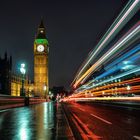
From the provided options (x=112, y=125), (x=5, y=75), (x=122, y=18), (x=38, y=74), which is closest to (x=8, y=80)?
(x=5, y=75)

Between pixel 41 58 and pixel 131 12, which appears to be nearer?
pixel 131 12

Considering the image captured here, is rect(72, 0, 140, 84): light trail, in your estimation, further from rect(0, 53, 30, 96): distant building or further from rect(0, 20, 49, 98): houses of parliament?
rect(0, 20, 49, 98): houses of parliament

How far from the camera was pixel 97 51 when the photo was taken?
1801 inches

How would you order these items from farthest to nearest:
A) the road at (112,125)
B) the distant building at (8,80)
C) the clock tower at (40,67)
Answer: the clock tower at (40,67) < the distant building at (8,80) < the road at (112,125)

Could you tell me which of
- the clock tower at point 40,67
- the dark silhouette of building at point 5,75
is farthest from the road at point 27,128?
the clock tower at point 40,67

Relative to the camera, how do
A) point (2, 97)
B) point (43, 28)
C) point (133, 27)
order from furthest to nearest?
point (43, 28)
point (2, 97)
point (133, 27)

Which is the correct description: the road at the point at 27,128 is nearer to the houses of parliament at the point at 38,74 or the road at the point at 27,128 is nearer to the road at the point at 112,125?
the road at the point at 112,125

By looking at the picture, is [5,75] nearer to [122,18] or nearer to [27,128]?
[122,18]

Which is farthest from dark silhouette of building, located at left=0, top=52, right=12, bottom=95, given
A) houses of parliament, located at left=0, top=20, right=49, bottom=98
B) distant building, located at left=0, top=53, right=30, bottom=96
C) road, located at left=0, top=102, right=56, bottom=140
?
road, located at left=0, top=102, right=56, bottom=140

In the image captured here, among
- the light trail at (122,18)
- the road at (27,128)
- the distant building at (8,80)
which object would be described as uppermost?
the distant building at (8,80)

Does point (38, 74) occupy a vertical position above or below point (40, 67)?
below

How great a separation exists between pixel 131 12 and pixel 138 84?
220 inches

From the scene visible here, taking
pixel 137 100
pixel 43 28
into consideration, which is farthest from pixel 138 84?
pixel 43 28

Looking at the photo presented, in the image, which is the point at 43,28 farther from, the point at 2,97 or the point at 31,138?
the point at 31,138
